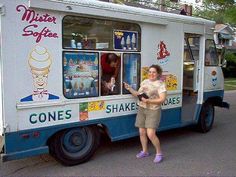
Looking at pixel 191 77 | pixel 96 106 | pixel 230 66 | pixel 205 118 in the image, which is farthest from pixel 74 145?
pixel 230 66

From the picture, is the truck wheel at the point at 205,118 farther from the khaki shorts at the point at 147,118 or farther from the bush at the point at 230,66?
the bush at the point at 230,66

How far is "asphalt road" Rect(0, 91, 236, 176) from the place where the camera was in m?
4.84

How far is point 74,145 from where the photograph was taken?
509 cm

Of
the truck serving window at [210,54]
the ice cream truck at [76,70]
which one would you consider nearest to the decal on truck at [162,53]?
the ice cream truck at [76,70]

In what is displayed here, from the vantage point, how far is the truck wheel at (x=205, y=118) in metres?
7.30

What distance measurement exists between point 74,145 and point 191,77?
3.31 m

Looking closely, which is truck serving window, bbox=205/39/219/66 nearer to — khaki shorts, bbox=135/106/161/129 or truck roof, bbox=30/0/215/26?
truck roof, bbox=30/0/215/26

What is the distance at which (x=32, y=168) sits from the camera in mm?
4965

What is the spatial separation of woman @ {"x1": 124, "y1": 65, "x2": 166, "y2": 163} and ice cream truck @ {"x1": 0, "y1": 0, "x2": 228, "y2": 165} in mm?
274

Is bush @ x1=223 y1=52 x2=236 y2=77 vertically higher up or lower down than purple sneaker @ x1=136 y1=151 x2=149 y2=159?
higher up

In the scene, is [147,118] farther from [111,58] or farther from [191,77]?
[191,77]

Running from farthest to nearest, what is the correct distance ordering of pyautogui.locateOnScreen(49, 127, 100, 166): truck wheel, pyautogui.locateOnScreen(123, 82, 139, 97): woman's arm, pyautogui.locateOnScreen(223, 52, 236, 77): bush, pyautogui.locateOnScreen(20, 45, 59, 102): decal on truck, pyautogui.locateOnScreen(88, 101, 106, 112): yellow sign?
pyautogui.locateOnScreen(223, 52, 236, 77): bush
pyautogui.locateOnScreen(123, 82, 139, 97): woman's arm
pyautogui.locateOnScreen(88, 101, 106, 112): yellow sign
pyautogui.locateOnScreen(49, 127, 100, 166): truck wheel
pyautogui.locateOnScreen(20, 45, 59, 102): decal on truck

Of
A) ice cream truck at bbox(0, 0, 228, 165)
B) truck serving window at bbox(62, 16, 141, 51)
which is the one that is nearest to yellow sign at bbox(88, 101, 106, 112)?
ice cream truck at bbox(0, 0, 228, 165)

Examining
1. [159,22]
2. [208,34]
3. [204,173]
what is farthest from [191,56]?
[204,173]
